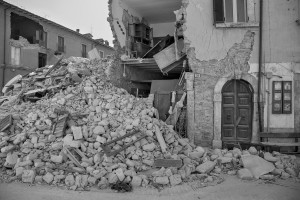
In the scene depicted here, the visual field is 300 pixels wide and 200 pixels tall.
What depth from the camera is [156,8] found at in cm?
1161

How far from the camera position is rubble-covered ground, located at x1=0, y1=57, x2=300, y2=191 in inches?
242

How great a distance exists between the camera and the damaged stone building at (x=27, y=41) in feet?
59.2

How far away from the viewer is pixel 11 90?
1214cm

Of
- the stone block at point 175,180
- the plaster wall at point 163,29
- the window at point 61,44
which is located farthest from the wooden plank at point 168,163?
the window at point 61,44

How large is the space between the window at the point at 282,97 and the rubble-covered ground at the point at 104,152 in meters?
1.65

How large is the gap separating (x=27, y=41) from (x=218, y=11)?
16.9m

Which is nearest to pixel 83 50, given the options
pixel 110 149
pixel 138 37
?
pixel 138 37

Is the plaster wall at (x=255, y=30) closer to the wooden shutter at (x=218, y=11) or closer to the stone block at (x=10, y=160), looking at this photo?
the wooden shutter at (x=218, y=11)

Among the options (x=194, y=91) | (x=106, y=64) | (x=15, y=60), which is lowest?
(x=194, y=91)

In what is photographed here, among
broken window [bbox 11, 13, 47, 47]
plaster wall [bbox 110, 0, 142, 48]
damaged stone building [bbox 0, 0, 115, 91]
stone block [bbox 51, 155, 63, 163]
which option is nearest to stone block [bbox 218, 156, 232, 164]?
stone block [bbox 51, 155, 63, 163]

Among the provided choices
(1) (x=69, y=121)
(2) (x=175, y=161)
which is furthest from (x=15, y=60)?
(2) (x=175, y=161)

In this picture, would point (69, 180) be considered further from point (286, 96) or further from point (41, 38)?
point (41, 38)

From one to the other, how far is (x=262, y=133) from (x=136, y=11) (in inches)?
316

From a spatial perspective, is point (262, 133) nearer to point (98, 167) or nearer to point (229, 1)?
point (229, 1)
